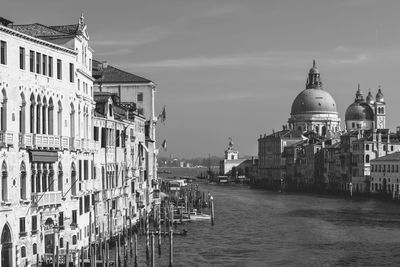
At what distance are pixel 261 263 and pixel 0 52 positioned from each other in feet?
47.3

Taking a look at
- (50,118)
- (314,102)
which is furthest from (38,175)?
(314,102)

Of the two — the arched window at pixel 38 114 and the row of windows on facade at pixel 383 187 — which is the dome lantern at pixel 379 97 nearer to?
the row of windows on facade at pixel 383 187

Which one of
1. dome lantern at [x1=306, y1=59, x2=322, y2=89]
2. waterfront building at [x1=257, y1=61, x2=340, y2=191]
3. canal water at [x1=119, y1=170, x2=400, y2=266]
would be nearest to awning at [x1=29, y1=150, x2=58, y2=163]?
canal water at [x1=119, y1=170, x2=400, y2=266]

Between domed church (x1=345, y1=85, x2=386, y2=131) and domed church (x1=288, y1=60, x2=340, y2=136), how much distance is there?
579 centimetres

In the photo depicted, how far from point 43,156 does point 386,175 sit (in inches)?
2385

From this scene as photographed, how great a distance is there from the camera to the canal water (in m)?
32.5

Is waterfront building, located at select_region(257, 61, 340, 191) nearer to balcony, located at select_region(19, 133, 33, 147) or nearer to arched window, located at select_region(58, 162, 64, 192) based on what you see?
arched window, located at select_region(58, 162, 64, 192)

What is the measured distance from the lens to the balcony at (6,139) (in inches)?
837

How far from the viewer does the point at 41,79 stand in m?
23.8

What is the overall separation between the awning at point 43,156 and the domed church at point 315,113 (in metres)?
117

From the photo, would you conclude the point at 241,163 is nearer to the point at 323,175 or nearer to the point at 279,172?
the point at 279,172

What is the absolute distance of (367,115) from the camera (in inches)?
5226

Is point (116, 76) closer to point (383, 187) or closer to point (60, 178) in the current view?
point (60, 178)

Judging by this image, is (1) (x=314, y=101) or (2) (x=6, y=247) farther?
(1) (x=314, y=101)
